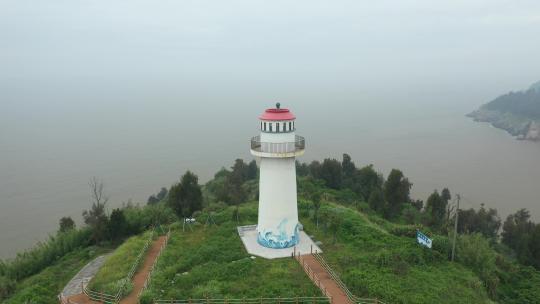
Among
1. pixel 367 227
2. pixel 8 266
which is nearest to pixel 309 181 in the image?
pixel 367 227

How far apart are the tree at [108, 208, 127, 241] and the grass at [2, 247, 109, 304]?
4.32 feet

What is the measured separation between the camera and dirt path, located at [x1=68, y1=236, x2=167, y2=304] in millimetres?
16589

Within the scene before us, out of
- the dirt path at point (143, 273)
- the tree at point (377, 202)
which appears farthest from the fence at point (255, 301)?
the tree at point (377, 202)

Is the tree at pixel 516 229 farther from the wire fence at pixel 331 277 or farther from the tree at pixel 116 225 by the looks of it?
the tree at pixel 116 225

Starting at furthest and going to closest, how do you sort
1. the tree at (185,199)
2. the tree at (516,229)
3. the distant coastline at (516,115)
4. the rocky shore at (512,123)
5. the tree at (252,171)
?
the distant coastline at (516,115), the rocky shore at (512,123), the tree at (252,171), the tree at (516,229), the tree at (185,199)

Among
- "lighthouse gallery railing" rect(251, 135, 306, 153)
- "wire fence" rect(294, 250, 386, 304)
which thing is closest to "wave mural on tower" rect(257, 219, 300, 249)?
"wire fence" rect(294, 250, 386, 304)

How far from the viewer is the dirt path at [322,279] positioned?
1648 cm

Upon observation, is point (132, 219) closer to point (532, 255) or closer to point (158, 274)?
point (158, 274)

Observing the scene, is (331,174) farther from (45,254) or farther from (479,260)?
(45,254)

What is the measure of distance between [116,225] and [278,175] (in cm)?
1150

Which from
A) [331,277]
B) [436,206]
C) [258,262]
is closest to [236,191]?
[436,206]

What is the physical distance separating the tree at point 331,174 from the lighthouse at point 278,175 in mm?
22743

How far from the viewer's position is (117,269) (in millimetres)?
19328

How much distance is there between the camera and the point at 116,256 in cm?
2094
